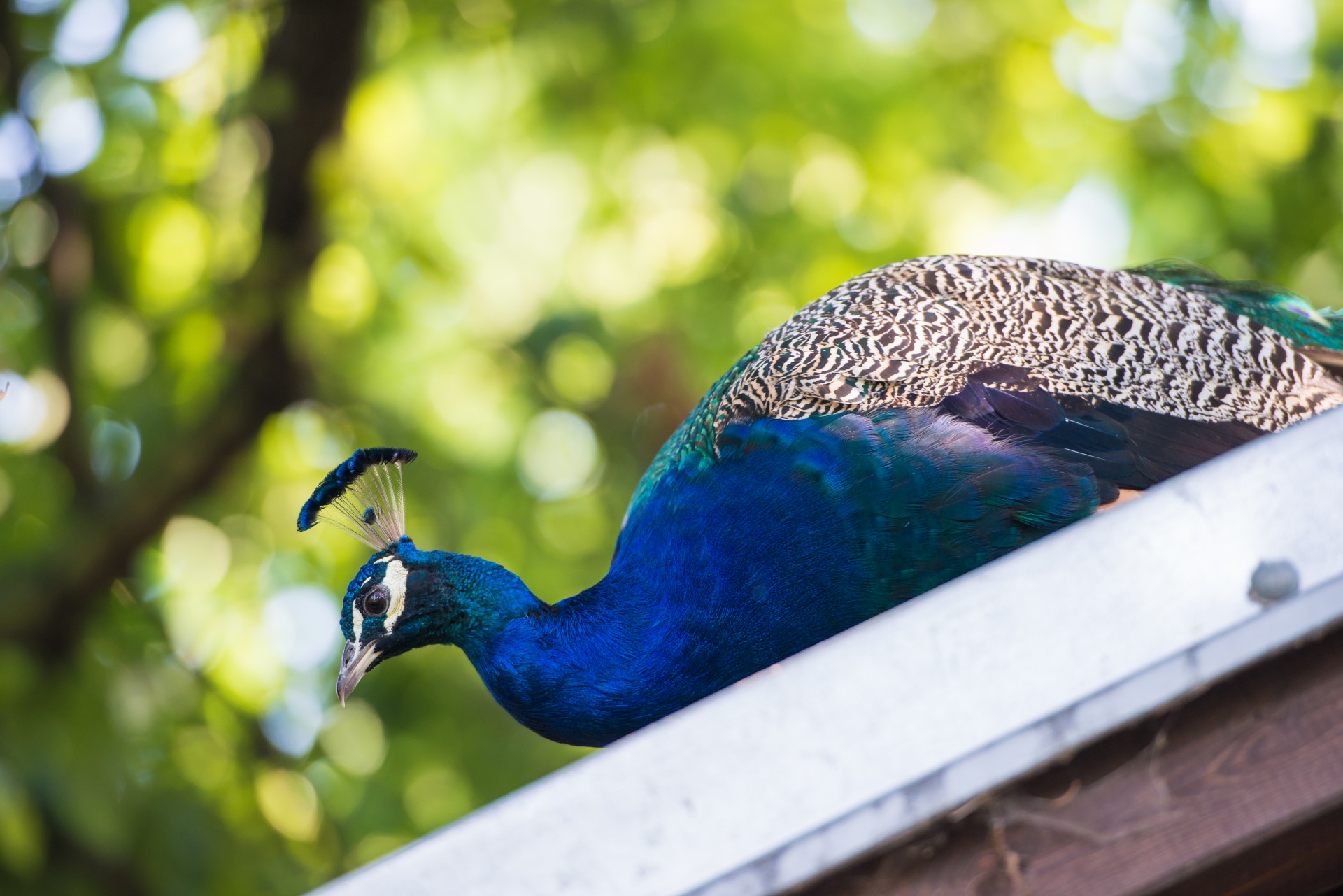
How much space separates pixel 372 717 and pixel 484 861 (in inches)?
115

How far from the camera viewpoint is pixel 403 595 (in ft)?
5.54

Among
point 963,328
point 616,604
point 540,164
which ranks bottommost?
point 616,604

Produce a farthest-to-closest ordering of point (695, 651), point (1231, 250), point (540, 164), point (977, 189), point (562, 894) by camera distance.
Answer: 1. point (540, 164)
2. point (977, 189)
3. point (1231, 250)
4. point (695, 651)
5. point (562, 894)

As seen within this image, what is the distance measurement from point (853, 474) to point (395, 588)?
0.62 metres

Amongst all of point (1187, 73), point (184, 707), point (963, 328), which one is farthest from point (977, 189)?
point (184, 707)

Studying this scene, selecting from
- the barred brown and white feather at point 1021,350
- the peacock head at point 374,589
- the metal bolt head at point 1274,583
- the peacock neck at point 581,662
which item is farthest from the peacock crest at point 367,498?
the metal bolt head at point 1274,583

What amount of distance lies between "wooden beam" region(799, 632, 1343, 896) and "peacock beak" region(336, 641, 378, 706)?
3.47 ft

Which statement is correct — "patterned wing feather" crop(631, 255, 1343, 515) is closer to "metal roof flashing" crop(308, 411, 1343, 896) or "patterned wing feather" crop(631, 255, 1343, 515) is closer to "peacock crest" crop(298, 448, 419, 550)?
"peacock crest" crop(298, 448, 419, 550)

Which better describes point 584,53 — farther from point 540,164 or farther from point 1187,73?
point 1187,73

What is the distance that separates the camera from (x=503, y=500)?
11.6ft

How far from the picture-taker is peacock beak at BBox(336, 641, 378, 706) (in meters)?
1.65

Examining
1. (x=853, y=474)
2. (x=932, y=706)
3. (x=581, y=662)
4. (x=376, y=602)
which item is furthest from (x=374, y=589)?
(x=932, y=706)

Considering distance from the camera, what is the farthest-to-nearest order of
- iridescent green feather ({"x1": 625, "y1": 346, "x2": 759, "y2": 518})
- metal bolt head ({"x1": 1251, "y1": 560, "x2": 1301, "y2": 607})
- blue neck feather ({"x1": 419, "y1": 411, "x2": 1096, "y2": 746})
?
1. iridescent green feather ({"x1": 625, "y1": 346, "x2": 759, "y2": 518})
2. blue neck feather ({"x1": 419, "y1": 411, "x2": 1096, "y2": 746})
3. metal bolt head ({"x1": 1251, "y1": 560, "x2": 1301, "y2": 607})

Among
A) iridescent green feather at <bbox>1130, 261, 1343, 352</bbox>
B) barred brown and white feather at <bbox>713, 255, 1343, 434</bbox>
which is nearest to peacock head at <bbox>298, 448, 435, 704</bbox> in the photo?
barred brown and white feather at <bbox>713, 255, 1343, 434</bbox>
